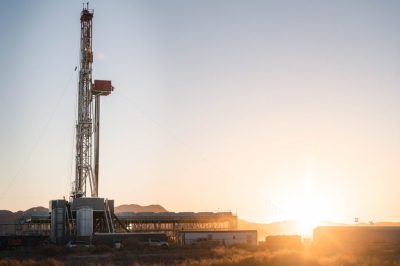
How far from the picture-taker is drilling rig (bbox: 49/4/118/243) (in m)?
65.9

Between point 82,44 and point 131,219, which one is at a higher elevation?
point 82,44

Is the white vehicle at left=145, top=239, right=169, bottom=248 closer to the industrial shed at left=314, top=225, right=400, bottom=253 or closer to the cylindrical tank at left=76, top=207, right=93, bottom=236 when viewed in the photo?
the cylindrical tank at left=76, top=207, right=93, bottom=236

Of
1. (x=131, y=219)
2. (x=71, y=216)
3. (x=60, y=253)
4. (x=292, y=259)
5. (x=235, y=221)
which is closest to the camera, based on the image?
(x=292, y=259)

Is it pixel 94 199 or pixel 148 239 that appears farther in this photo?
pixel 94 199

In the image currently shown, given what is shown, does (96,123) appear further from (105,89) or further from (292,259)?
(292,259)

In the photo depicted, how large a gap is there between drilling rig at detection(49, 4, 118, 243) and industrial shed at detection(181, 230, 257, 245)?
29.4ft

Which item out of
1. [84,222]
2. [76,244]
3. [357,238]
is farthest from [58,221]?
[357,238]

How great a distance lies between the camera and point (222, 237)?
68812 millimetres

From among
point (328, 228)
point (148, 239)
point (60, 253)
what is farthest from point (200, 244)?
point (60, 253)

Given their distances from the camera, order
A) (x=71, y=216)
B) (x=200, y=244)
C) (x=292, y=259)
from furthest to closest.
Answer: (x=71, y=216) < (x=200, y=244) < (x=292, y=259)

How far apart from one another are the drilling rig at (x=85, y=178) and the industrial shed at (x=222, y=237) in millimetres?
8976

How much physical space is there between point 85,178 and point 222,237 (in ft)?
58.2

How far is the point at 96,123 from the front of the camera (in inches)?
2753

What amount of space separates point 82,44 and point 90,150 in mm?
13087
